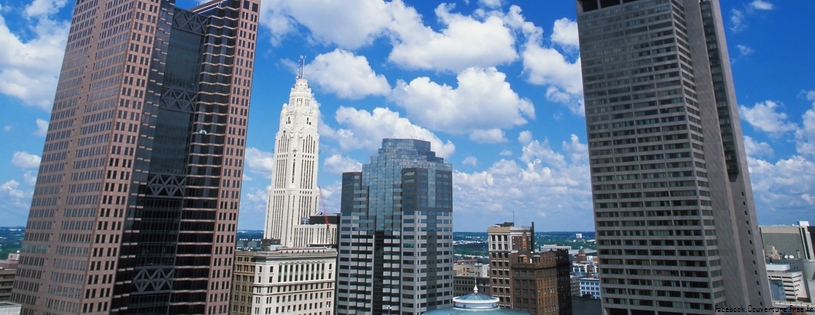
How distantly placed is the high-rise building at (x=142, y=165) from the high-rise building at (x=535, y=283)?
10036 cm

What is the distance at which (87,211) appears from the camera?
447ft

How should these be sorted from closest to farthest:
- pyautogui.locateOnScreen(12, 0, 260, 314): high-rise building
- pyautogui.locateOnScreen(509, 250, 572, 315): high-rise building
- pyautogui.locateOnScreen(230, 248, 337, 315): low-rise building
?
pyautogui.locateOnScreen(12, 0, 260, 314): high-rise building → pyautogui.locateOnScreen(230, 248, 337, 315): low-rise building → pyautogui.locateOnScreen(509, 250, 572, 315): high-rise building

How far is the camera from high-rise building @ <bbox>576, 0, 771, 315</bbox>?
6211 inches

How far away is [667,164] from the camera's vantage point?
164 m

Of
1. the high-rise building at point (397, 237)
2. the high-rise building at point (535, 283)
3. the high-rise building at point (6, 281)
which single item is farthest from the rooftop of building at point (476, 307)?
the high-rise building at point (6, 281)

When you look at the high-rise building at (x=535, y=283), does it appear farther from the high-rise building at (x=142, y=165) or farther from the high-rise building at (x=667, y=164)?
the high-rise building at (x=142, y=165)

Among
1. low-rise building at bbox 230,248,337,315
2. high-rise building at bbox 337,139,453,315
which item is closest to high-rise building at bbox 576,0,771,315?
high-rise building at bbox 337,139,453,315

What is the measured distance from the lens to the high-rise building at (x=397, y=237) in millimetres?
176250

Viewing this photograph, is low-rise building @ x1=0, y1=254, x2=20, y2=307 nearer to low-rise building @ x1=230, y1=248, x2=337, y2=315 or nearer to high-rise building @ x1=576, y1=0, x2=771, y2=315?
low-rise building @ x1=230, y1=248, x2=337, y2=315

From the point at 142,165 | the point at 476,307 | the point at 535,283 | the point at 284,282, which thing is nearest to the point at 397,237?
the point at 284,282

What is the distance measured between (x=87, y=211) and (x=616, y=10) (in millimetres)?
179019

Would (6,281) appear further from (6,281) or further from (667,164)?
(667,164)

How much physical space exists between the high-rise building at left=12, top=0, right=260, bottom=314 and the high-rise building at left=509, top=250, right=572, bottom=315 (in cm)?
10036

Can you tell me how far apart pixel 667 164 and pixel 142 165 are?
15938cm
